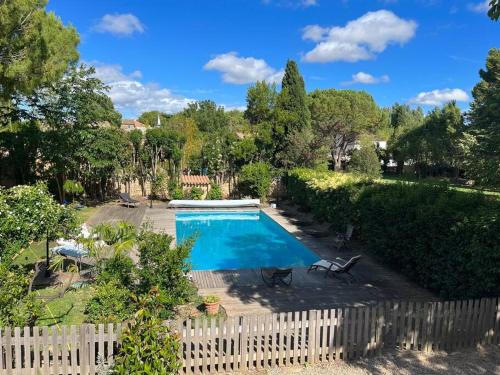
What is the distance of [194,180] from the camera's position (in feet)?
70.4

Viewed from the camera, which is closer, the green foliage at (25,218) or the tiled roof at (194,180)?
the green foliage at (25,218)

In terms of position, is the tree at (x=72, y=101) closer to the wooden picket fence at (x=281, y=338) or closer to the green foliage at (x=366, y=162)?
the wooden picket fence at (x=281, y=338)

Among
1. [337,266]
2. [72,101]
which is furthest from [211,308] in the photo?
[72,101]

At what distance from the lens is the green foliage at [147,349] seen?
4129 mm

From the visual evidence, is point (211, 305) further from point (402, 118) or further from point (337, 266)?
point (402, 118)

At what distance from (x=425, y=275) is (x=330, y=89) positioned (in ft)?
127

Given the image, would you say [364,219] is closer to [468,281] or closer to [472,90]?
[468,281]

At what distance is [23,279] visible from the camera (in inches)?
211

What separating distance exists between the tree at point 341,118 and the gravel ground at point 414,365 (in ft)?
88.2

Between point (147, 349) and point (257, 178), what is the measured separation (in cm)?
1689

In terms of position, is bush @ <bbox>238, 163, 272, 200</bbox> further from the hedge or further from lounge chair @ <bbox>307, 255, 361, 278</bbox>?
lounge chair @ <bbox>307, 255, 361, 278</bbox>

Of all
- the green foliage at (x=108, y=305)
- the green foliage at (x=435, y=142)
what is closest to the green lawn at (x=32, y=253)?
the green foliage at (x=108, y=305)

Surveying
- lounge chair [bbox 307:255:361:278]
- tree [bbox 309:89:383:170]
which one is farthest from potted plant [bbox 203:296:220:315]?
tree [bbox 309:89:383:170]

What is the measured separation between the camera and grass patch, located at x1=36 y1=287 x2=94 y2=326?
6.46m
